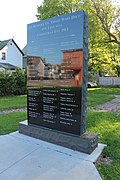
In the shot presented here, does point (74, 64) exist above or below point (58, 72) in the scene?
above

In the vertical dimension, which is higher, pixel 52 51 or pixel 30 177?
pixel 52 51

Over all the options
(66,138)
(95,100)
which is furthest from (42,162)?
(95,100)

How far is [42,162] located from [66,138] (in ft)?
2.50

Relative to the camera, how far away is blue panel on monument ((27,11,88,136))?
143 inches

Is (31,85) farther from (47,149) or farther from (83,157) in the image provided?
(83,157)

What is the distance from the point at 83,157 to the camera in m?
3.38

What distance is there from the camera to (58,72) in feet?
13.0

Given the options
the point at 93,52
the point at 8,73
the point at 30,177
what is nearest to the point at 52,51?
the point at 30,177

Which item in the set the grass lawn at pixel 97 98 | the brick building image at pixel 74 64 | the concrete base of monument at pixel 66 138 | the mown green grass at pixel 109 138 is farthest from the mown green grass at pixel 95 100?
the brick building image at pixel 74 64

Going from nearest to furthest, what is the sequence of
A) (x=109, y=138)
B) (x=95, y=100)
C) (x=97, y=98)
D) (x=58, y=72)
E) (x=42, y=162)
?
(x=42, y=162) < (x=58, y=72) < (x=109, y=138) < (x=95, y=100) < (x=97, y=98)

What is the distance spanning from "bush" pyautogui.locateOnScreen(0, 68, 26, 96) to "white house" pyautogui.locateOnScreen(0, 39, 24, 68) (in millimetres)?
11978

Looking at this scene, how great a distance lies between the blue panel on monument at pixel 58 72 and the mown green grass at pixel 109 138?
719 millimetres

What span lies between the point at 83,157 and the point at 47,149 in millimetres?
743

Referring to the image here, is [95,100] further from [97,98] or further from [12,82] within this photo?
[12,82]
